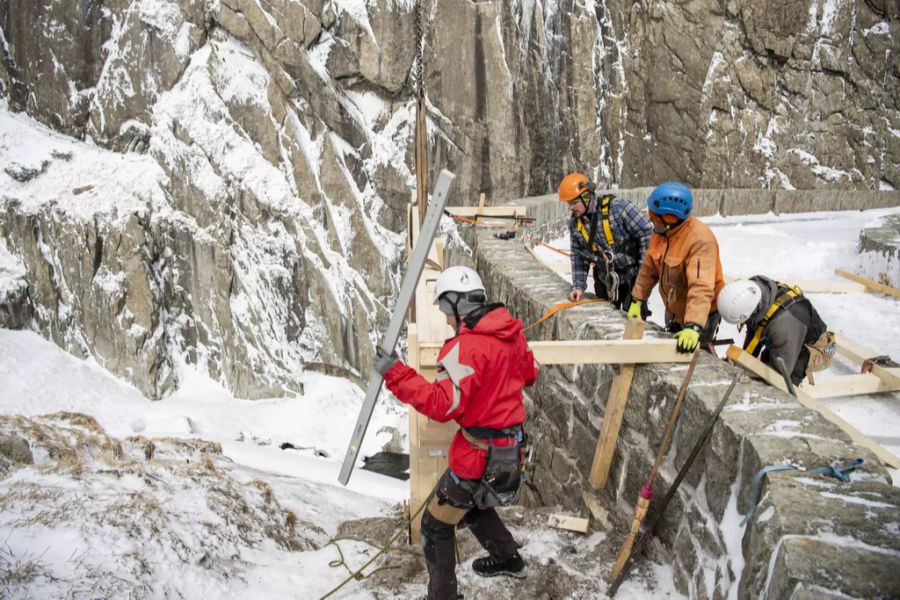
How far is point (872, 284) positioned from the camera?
956cm

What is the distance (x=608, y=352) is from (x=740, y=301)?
1169 mm

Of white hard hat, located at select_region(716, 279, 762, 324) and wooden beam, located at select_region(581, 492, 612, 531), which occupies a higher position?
white hard hat, located at select_region(716, 279, 762, 324)

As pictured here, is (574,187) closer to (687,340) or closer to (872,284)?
(687,340)

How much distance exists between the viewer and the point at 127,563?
11.2ft

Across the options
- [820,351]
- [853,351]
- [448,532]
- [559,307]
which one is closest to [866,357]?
[853,351]

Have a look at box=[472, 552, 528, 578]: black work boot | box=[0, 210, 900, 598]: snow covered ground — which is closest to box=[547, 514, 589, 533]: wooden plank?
box=[0, 210, 900, 598]: snow covered ground

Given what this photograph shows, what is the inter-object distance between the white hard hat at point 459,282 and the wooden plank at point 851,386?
4.23 m

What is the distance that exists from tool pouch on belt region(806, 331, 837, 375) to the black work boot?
8.43ft

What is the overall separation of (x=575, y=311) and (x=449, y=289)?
1.53m

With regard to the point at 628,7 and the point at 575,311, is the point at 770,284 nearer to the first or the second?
the point at 575,311

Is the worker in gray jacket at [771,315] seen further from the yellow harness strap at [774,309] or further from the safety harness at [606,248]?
the safety harness at [606,248]

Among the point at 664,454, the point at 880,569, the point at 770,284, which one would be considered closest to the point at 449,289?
the point at 664,454

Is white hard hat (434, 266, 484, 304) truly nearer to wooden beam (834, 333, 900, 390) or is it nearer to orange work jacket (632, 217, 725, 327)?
orange work jacket (632, 217, 725, 327)

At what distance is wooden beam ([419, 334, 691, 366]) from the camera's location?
3328mm
